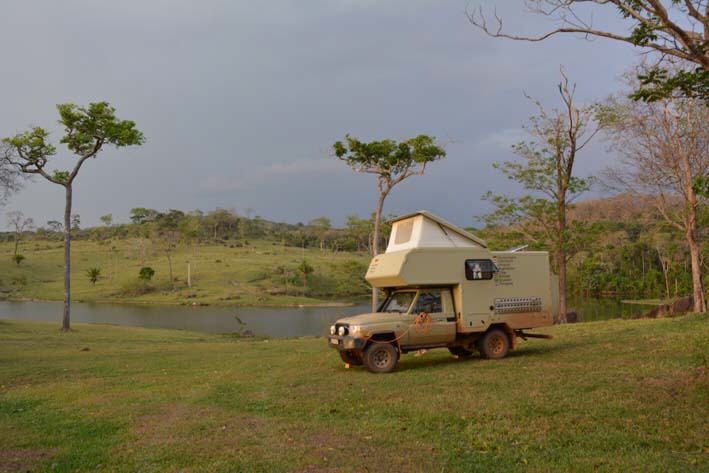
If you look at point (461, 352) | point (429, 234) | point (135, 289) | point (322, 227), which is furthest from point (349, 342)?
point (322, 227)

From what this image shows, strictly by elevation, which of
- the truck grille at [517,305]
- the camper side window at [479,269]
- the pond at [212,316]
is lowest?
the pond at [212,316]

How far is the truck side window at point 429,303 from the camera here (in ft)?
49.3

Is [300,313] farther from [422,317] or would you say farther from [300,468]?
[300,468]

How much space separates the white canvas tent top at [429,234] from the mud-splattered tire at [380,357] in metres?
2.88

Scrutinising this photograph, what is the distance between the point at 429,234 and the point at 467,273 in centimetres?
147

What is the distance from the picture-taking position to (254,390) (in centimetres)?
1255

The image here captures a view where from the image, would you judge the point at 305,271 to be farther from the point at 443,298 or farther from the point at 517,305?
the point at 443,298

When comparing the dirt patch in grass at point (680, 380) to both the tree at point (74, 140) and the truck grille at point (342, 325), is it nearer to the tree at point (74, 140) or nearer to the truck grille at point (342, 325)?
the truck grille at point (342, 325)

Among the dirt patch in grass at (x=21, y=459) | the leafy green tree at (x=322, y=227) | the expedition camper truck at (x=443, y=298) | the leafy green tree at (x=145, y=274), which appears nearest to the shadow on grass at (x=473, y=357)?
the expedition camper truck at (x=443, y=298)

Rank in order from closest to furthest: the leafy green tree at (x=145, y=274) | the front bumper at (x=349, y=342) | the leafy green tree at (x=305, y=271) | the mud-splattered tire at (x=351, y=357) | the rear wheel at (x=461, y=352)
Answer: the front bumper at (x=349, y=342) → the mud-splattered tire at (x=351, y=357) → the rear wheel at (x=461, y=352) → the leafy green tree at (x=145, y=274) → the leafy green tree at (x=305, y=271)

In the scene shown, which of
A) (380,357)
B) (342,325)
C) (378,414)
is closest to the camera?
(378,414)

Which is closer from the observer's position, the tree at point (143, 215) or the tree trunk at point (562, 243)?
the tree trunk at point (562, 243)

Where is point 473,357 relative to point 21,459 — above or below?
above

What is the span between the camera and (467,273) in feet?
50.0
